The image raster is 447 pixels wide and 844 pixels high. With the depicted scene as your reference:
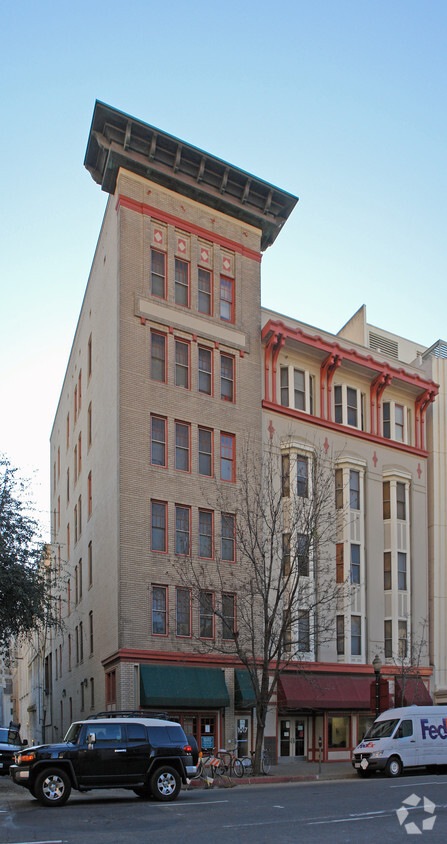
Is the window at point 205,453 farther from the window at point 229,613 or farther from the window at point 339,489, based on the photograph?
the window at point 339,489

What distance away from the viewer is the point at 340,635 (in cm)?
3906

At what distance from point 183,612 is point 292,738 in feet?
25.2

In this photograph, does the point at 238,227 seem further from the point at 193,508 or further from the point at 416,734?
the point at 416,734

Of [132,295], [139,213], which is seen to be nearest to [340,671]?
[132,295]

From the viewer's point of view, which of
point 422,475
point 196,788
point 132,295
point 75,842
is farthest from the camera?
point 422,475

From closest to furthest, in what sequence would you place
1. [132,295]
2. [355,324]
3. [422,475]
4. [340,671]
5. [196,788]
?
[196,788], [132,295], [340,671], [422,475], [355,324]

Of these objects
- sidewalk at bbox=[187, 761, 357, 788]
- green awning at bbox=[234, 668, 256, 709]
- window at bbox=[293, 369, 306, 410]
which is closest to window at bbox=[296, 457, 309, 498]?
window at bbox=[293, 369, 306, 410]

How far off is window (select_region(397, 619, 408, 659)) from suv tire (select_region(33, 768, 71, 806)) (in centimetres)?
2324

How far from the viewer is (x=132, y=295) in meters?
35.4

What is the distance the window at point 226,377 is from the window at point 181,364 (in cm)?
181

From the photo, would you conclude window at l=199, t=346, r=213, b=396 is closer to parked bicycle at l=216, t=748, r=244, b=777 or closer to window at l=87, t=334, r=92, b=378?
window at l=87, t=334, r=92, b=378

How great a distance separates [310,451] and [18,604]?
15.1 m

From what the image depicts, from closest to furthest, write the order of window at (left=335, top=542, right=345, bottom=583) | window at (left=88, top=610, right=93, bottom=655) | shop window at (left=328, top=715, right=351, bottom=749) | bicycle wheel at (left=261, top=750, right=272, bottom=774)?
1. bicycle wheel at (left=261, top=750, right=272, bottom=774)
2. shop window at (left=328, top=715, right=351, bottom=749)
3. window at (left=88, top=610, right=93, bottom=655)
4. window at (left=335, top=542, right=345, bottom=583)

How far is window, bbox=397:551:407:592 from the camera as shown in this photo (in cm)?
4178
